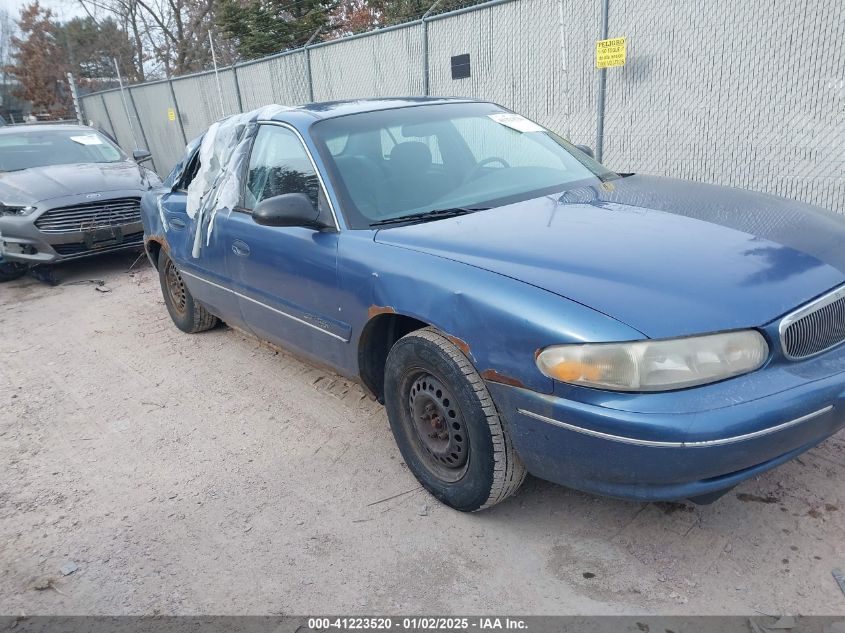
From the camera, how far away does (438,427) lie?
2.79m

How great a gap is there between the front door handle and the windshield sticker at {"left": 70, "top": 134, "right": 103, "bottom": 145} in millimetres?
6135

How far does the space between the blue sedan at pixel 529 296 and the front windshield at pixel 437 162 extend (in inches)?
0.5

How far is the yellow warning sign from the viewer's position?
6586 mm

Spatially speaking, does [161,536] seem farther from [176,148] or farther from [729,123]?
[176,148]

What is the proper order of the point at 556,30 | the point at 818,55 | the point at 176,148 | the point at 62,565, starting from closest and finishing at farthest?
1. the point at 62,565
2. the point at 818,55
3. the point at 556,30
4. the point at 176,148

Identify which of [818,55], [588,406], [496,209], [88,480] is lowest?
[88,480]

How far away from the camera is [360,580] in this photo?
248 centimetres

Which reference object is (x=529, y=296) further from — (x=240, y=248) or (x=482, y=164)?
(x=240, y=248)

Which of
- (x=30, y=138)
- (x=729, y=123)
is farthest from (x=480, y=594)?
(x=30, y=138)

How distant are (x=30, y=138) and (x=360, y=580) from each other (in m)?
8.27

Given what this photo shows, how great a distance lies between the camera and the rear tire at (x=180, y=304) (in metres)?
5.14

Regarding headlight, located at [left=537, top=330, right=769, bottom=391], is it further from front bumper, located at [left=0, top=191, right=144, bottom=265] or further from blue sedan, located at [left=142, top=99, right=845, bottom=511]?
front bumper, located at [left=0, top=191, right=144, bottom=265]

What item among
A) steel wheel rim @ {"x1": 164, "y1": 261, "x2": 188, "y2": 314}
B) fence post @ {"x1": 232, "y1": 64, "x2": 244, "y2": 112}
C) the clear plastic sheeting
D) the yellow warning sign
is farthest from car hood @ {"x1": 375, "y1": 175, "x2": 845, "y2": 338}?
fence post @ {"x1": 232, "y1": 64, "x2": 244, "y2": 112}

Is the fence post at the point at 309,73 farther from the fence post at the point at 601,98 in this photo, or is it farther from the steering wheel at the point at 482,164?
the steering wheel at the point at 482,164
